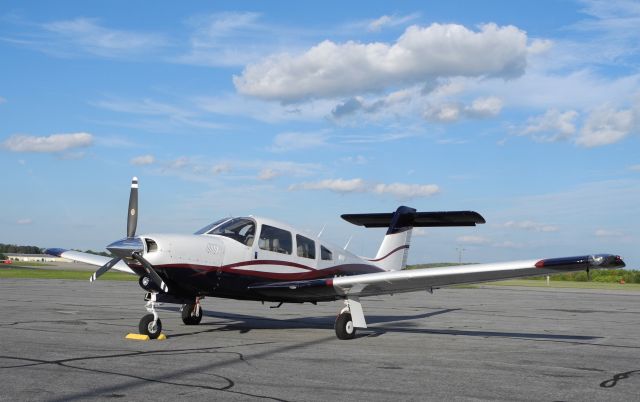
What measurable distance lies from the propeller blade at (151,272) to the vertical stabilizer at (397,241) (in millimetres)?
7081

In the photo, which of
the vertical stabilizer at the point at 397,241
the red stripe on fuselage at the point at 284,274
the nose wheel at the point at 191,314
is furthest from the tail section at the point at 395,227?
the nose wheel at the point at 191,314

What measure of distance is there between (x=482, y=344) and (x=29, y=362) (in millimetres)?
8201

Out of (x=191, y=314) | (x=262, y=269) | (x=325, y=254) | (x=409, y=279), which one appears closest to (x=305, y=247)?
(x=325, y=254)

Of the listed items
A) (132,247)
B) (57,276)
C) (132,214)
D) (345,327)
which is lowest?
(345,327)

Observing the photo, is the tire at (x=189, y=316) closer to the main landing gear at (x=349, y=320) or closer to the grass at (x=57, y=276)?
the main landing gear at (x=349, y=320)

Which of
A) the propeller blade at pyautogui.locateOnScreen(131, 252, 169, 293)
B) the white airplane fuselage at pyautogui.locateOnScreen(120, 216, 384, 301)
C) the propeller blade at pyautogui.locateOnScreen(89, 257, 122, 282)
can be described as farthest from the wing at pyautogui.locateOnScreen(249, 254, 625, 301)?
the propeller blade at pyautogui.locateOnScreen(89, 257, 122, 282)

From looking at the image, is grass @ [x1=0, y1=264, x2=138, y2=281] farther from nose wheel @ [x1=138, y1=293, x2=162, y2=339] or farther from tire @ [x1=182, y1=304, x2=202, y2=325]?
nose wheel @ [x1=138, y1=293, x2=162, y2=339]

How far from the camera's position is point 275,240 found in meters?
14.3

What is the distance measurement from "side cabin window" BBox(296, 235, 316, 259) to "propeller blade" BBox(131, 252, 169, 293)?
3333 millimetres

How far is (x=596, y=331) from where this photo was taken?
16609 millimetres

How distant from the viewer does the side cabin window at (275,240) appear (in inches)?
554

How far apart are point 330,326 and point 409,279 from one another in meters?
4.11

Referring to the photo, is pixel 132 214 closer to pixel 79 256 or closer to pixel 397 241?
pixel 79 256

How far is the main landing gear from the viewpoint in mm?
13555
